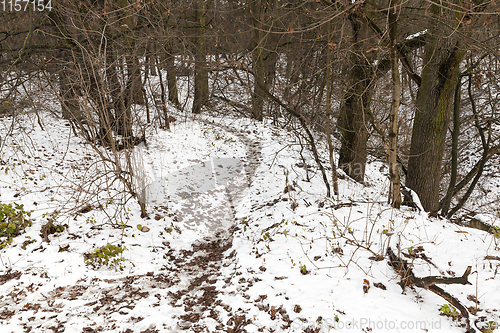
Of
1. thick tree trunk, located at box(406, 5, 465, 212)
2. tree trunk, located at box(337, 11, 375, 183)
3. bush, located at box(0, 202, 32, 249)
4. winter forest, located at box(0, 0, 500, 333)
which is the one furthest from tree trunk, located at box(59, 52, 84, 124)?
tree trunk, located at box(337, 11, 375, 183)

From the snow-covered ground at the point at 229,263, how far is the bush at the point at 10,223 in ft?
0.35

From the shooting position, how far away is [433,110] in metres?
5.47

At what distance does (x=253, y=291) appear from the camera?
3842 millimetres

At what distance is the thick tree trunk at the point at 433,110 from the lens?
5219 millimetres

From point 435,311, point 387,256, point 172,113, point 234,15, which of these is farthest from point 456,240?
Result: point 234,15

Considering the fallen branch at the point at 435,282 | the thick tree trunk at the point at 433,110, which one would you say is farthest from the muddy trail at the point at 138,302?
the thick tree trunk at the point at 433,110

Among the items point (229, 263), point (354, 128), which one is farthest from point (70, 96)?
point (354, 128)

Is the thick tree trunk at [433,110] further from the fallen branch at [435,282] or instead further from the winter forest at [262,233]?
the fallen branch at [435,282]

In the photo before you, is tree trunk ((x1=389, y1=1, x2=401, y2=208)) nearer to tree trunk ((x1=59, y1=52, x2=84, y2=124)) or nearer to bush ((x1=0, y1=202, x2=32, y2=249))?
tree trunk ((x1=59, y1=52, x2=84, y2=124))

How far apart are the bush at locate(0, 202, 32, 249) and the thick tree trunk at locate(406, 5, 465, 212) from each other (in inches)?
273

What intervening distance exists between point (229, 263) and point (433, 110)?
4794mm

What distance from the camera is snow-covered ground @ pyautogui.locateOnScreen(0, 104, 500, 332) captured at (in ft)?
10.6

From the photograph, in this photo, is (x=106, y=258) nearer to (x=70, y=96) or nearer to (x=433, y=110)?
(x=70, y=96)

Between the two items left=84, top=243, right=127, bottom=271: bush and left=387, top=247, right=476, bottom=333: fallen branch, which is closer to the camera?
left=387, top=247, right=476, bottom=333: fallen branch
